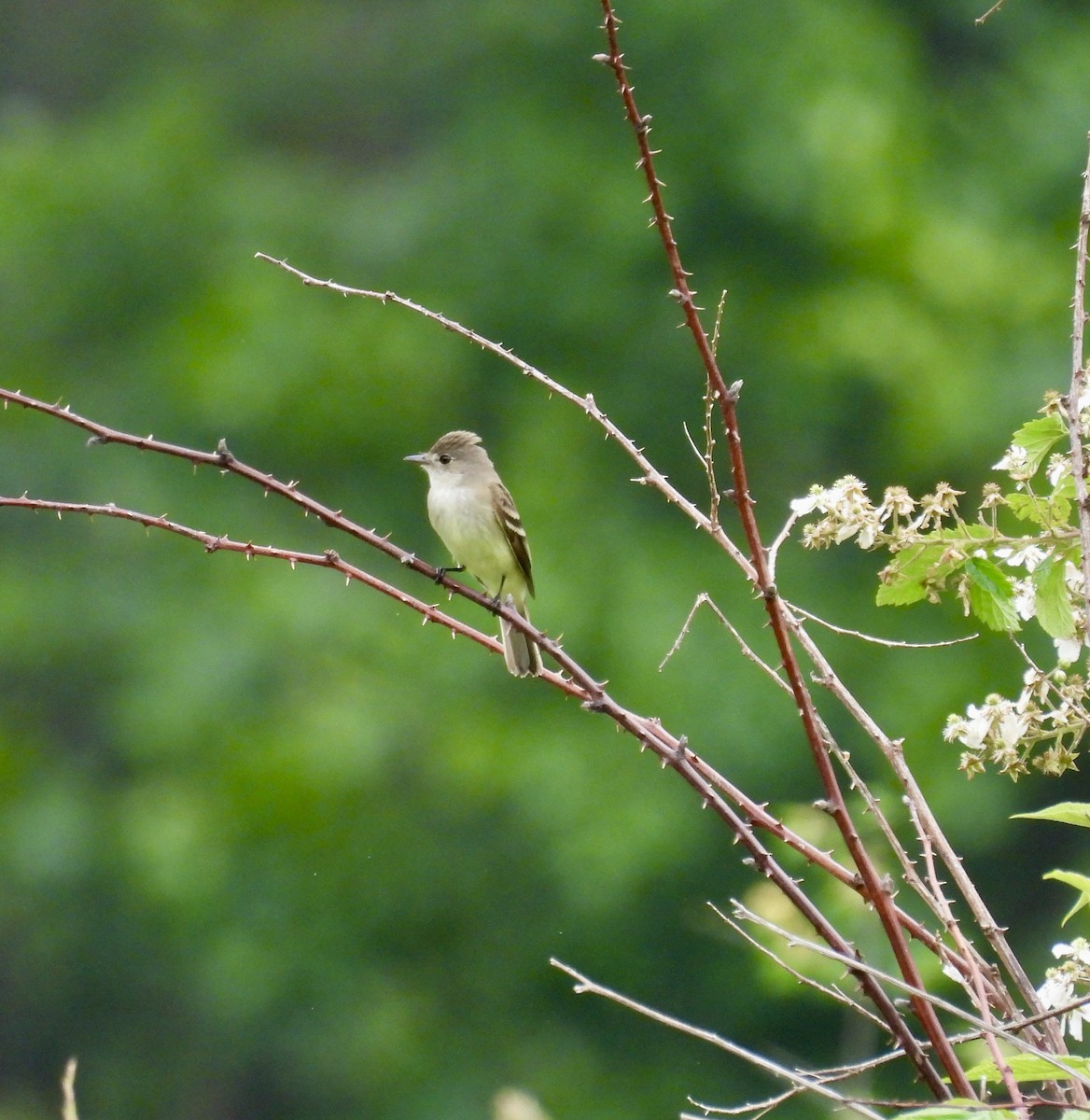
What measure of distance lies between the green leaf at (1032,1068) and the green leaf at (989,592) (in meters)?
0.69

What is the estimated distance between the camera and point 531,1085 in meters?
13.2

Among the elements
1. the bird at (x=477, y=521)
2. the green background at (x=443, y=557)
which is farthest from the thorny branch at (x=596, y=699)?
the green background at (x=443, y=557)

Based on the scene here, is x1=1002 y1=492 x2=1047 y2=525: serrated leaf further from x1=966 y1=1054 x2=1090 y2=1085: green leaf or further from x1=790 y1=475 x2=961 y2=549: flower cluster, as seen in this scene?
x1=966 y1=1054 x2=1090 y2=1085: green leaf

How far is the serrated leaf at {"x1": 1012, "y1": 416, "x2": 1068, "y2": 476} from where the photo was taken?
7.09 ft

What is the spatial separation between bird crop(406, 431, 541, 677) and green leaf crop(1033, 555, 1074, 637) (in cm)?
324

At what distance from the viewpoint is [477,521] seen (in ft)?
18.1

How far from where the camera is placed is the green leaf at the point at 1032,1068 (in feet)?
4.73

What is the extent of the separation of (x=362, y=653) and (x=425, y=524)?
1302mm

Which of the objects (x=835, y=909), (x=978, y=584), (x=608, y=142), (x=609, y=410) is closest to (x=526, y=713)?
(x=609, y=410)

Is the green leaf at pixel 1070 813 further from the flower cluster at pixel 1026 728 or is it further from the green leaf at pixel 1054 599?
the green leaf at pixel 1054 599

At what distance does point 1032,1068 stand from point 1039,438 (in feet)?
3.00

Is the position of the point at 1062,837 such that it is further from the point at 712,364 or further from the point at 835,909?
the point at 712,364

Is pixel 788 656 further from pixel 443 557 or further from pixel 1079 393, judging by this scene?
pixel 443 557

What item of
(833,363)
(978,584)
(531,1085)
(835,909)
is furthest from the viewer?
(833,363)
